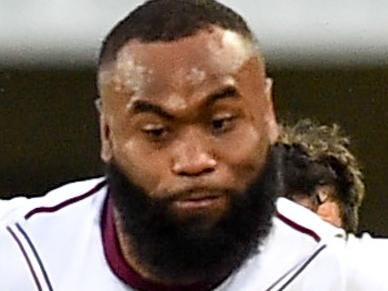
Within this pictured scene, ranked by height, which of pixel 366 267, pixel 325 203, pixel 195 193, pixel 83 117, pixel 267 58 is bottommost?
pixel 83 117

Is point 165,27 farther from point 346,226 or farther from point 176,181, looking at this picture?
point 346,226

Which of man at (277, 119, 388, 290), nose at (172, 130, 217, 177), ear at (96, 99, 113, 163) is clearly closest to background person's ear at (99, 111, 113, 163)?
ear at (96, 99, 113, 163)

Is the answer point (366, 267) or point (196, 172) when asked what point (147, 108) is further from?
point (366, 267)

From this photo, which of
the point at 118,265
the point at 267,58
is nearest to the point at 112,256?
the point at 118,265

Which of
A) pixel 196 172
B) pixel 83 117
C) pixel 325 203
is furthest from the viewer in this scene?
pixel 83 117

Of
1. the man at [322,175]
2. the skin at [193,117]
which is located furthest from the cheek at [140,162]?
the man at [322,175]

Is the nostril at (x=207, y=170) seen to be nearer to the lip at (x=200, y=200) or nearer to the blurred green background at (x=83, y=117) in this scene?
the lip at (x=200, y=200)

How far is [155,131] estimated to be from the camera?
1828 millimetres

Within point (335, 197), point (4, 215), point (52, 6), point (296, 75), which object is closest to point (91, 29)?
point (52, 6)

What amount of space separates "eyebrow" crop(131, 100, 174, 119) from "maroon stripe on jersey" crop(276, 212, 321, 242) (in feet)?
0.62

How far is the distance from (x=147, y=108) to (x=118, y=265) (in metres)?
0.18

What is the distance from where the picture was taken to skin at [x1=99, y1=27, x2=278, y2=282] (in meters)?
1.81

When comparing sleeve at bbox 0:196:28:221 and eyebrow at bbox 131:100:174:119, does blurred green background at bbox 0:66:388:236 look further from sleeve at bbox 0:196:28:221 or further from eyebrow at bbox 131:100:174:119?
eyebrow at bbox 131:100:174:119

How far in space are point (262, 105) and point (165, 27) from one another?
0.12m
